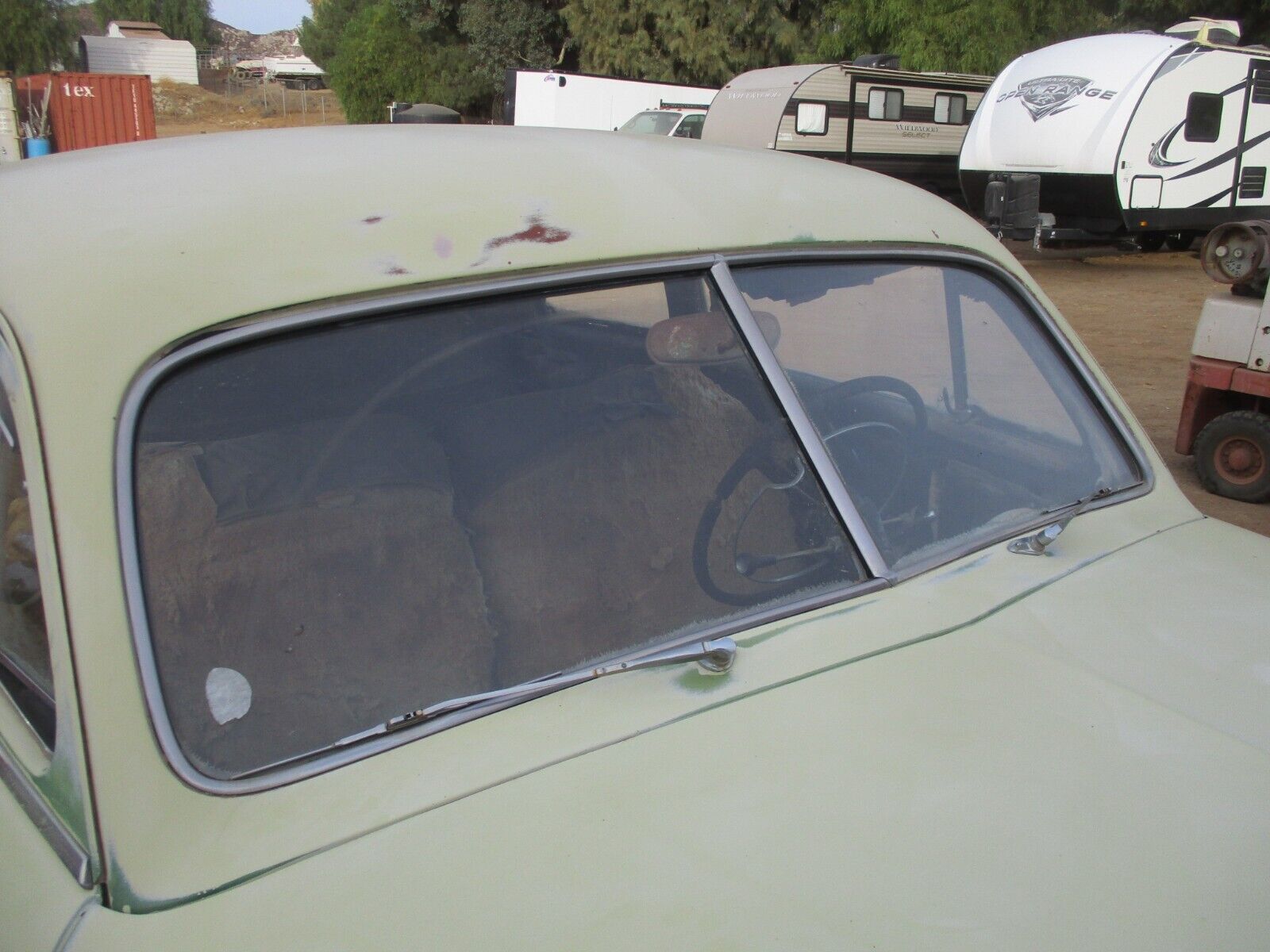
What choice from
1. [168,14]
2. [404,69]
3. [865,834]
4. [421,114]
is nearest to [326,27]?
[168,14]

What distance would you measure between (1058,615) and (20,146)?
28.5 meters

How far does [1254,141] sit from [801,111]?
634 cm

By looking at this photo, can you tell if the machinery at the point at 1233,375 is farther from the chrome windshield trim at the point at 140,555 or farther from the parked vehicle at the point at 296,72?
the parked vehicle at the point at 296,72

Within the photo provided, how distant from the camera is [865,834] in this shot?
112 centimetres

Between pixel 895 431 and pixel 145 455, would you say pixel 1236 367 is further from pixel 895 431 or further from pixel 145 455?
pixel 145 455

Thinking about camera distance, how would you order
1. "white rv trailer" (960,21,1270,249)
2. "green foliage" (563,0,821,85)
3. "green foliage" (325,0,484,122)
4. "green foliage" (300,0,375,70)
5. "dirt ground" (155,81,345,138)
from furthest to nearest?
1. "green foliage" (300,0,375,70)
2. "dirt ground" (155,81,345,138)
3. "green foliage" (325,0,484,122)
4. "green foliage" (563,0,821,85)
5. "white rv trailer" (960,21,1270,249)

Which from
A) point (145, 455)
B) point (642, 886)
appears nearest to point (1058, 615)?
point (642, 886)

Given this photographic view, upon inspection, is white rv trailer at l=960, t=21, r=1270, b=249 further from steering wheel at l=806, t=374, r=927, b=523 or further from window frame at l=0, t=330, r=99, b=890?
window frame at l=0, t=330, r=99, b=890

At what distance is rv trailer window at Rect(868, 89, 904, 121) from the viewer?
17.8 meters

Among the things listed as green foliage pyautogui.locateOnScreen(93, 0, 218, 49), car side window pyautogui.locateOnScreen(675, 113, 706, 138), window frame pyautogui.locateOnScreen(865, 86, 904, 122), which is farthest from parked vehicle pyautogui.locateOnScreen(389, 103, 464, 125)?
green foliage pyautogui.locateOnScreen(93, 0, 218, 49)

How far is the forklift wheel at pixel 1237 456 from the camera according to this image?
18.7ft

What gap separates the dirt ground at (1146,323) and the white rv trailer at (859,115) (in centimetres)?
240

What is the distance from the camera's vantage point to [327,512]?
1369 mm

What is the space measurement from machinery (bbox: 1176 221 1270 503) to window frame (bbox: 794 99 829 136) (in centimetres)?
1200
